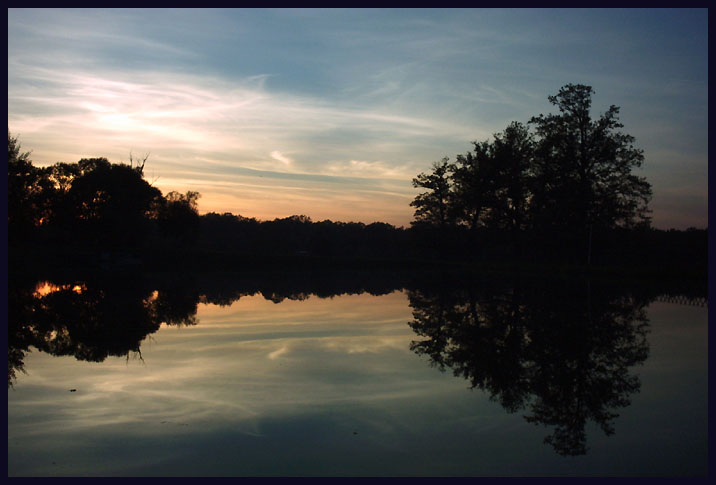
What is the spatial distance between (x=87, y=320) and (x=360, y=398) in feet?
39.7

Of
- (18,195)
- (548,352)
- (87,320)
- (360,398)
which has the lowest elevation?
(87,320)

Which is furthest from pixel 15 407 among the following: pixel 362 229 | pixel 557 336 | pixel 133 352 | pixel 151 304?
pixel 362 229

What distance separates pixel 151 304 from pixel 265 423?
17103 mm

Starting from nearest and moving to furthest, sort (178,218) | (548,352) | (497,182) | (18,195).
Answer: (548,352)
(18,195)
(497,182)
(178,218)

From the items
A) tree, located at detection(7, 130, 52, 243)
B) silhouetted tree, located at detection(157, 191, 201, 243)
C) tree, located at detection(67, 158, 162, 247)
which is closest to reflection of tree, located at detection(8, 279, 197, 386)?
tree, located at detection(7, 130, 52, 243)

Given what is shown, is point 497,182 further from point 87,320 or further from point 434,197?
point 87,320

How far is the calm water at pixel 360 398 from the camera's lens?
6.27 m

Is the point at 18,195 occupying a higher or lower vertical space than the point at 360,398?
higher

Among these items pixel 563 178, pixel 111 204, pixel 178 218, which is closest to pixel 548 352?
pixel 563 178

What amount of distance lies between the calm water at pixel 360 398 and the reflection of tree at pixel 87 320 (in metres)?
0.13

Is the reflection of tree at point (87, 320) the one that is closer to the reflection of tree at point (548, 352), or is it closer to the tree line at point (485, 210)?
the reflection of tree at point (548, 352)

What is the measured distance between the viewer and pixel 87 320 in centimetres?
1772

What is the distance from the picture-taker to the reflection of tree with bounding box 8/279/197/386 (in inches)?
510

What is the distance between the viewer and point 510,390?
9172 millimetres
